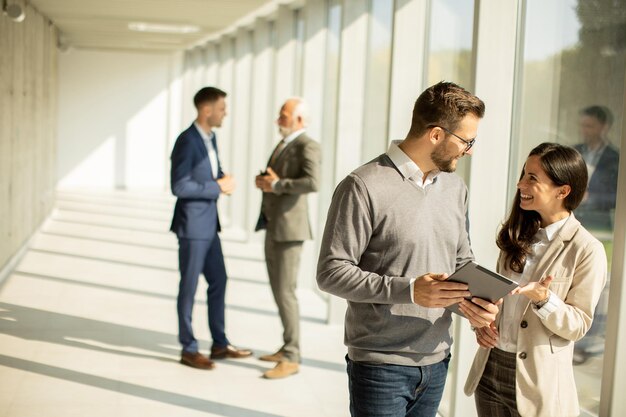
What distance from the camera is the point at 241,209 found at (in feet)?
46.1

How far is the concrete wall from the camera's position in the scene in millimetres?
8641

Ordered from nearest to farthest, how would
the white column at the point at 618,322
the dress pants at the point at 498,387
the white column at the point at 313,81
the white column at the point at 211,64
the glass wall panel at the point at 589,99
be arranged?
the dress pants at the point at 498,387 → the white column at the point at 618,322 → the glass wall panel at the point at 589,99 → the white column at the point at 313,81 → the white column at the point at 211,64

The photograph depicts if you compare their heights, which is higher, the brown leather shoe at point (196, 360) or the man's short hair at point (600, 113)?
the man's short hair at point (600, 113)

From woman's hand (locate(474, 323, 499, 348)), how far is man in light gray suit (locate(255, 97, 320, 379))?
2.83 meters

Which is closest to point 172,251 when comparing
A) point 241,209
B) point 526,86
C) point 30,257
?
point 30,257

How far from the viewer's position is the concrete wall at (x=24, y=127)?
8.64 m

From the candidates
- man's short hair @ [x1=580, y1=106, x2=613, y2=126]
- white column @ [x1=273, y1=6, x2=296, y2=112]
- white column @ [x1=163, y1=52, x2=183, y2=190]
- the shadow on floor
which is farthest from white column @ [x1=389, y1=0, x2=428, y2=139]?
white column @ [x1=163, y1=52, x2=183, y2=190]

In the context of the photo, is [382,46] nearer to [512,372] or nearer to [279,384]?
[279,384]

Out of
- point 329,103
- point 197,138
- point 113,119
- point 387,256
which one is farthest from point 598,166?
point 113,119

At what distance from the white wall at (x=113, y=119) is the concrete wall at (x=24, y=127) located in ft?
19.7

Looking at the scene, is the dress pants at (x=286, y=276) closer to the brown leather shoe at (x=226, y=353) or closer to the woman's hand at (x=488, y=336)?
the brown leather shoe at (x=226, y=353)

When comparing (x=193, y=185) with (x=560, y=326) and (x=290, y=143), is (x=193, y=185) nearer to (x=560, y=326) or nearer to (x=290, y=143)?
(x=290, y=143)

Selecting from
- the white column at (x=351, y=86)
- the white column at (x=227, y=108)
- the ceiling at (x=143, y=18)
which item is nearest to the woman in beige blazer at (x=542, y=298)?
the white column at (x=351, y=86)

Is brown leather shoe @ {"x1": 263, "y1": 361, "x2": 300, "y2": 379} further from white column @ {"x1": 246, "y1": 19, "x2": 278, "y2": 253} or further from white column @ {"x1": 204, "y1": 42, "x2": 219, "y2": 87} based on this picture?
white column @ {"x1": 204, "y1": 42, "x2": 219, "y2": 87}
